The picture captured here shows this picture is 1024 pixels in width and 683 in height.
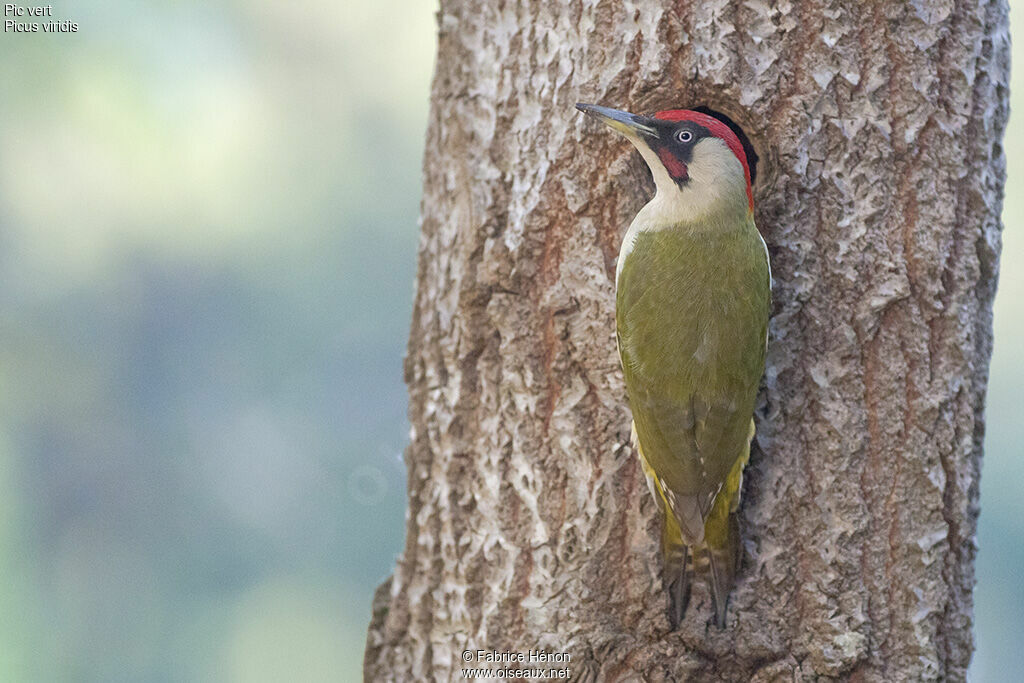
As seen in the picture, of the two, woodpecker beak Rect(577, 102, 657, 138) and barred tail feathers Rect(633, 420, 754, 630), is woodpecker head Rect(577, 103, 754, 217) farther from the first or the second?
barred tail feathers Rect(633, 420, 754, 630)

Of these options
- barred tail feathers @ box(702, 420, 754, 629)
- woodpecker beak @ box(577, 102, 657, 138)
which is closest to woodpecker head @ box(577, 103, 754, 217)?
woodpecker beak @ box(577, 102, 657, 138)

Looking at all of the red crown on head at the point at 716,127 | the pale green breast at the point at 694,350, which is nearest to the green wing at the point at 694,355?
the pale green breast at the point at 694,350

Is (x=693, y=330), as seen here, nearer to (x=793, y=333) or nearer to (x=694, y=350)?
(x=694, y=350)

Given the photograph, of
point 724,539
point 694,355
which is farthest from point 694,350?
point 724,539

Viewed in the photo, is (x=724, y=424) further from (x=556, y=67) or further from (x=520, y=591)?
(x=556, y=67)

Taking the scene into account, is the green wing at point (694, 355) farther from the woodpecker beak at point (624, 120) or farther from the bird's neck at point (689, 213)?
the woodpecker beak at point (624, 120)

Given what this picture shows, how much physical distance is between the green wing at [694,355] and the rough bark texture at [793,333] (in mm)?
100

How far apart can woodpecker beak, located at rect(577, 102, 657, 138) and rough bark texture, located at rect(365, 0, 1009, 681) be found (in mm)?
80

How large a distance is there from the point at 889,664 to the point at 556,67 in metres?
1.25

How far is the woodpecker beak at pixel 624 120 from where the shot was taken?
1.59m

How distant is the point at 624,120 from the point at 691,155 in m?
0.14

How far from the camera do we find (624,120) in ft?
5.22

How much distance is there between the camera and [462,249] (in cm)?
182

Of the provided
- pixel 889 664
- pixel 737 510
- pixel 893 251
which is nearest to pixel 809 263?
pixel 893 251
